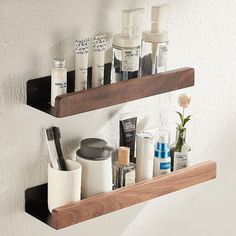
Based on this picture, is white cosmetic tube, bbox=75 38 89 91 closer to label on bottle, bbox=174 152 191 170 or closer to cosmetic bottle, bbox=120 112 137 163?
cosmetic bottle, bbox=120 112 137 163

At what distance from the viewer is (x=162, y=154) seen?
1470 millimetres

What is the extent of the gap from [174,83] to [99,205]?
0.29 meters

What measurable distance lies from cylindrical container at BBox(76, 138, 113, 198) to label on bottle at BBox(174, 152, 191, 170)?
0.64 feet

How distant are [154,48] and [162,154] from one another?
23 centimetres

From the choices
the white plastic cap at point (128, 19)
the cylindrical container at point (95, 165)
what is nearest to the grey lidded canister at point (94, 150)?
the cylindrical container at point (95, 165)

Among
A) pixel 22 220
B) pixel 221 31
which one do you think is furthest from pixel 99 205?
pixel 221 31

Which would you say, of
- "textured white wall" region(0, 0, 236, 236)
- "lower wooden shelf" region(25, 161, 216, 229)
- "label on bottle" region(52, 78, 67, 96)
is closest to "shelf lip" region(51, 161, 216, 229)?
"lower wooden shelf" region(25, 161, 216, 229)

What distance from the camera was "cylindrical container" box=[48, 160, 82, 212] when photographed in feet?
4.27

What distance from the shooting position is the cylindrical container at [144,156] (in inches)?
56.4

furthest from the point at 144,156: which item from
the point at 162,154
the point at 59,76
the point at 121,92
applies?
the point at 59,76

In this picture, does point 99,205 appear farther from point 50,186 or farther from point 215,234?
point 215,234

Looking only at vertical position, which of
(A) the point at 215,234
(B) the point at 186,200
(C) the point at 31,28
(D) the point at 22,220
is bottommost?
(A) the point at 215,234

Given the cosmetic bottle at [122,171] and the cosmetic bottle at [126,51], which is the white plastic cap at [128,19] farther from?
the cosmetic bottle at [122,171]

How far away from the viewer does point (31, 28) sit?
49.9 inches
